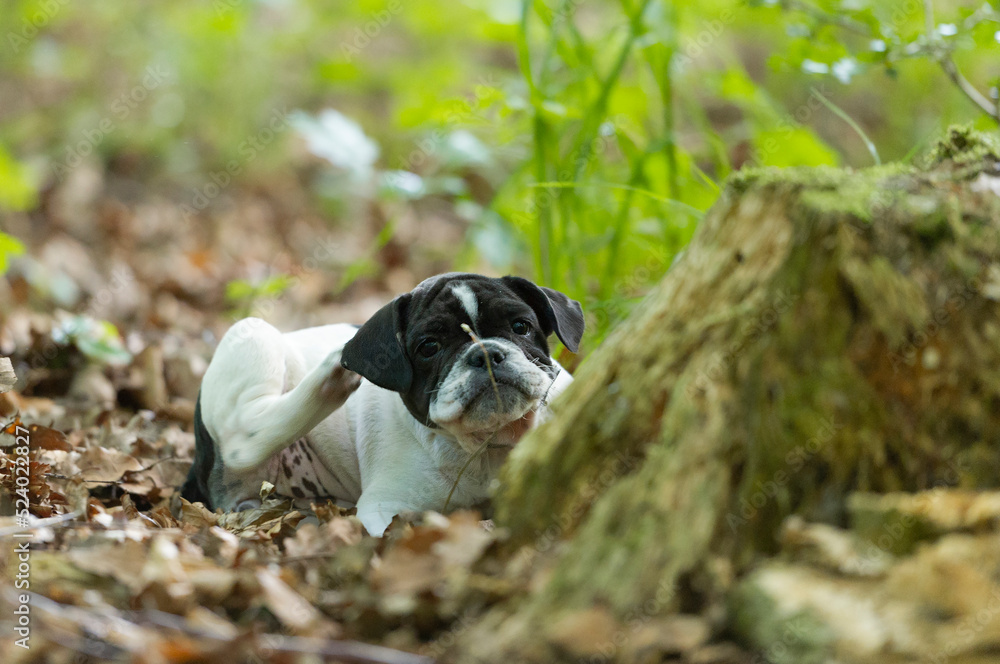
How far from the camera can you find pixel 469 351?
340 cm

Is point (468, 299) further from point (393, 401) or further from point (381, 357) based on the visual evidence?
point (393, 401)

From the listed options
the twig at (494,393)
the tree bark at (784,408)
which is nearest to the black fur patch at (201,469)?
the twig at (494,393)

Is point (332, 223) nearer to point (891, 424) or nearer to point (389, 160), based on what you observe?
point (389, 160)

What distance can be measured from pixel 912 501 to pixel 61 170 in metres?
10.7

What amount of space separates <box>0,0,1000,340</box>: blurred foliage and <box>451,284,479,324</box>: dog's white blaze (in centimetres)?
90

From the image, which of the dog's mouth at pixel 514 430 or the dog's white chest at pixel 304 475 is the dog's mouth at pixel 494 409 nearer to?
the dog's mouth at pixel 514 430

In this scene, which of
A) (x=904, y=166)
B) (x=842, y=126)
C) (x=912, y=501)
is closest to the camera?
(x=912, y=501)

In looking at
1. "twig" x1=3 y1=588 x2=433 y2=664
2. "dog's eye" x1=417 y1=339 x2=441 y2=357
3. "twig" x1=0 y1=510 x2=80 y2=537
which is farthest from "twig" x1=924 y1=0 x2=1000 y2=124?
"twig" x1=0 y1=510 x2=80 y2=537

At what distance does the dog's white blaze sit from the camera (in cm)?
358

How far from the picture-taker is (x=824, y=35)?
4.32 m

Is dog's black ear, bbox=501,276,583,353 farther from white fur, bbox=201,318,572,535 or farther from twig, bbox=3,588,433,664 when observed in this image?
twig, bbox=3,588,433,664

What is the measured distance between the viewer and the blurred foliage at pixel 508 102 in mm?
4879

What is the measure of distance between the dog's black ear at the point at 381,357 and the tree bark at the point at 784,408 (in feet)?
3.92

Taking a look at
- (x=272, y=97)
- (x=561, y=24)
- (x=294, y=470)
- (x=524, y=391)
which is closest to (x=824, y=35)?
(x=561, y=24)
